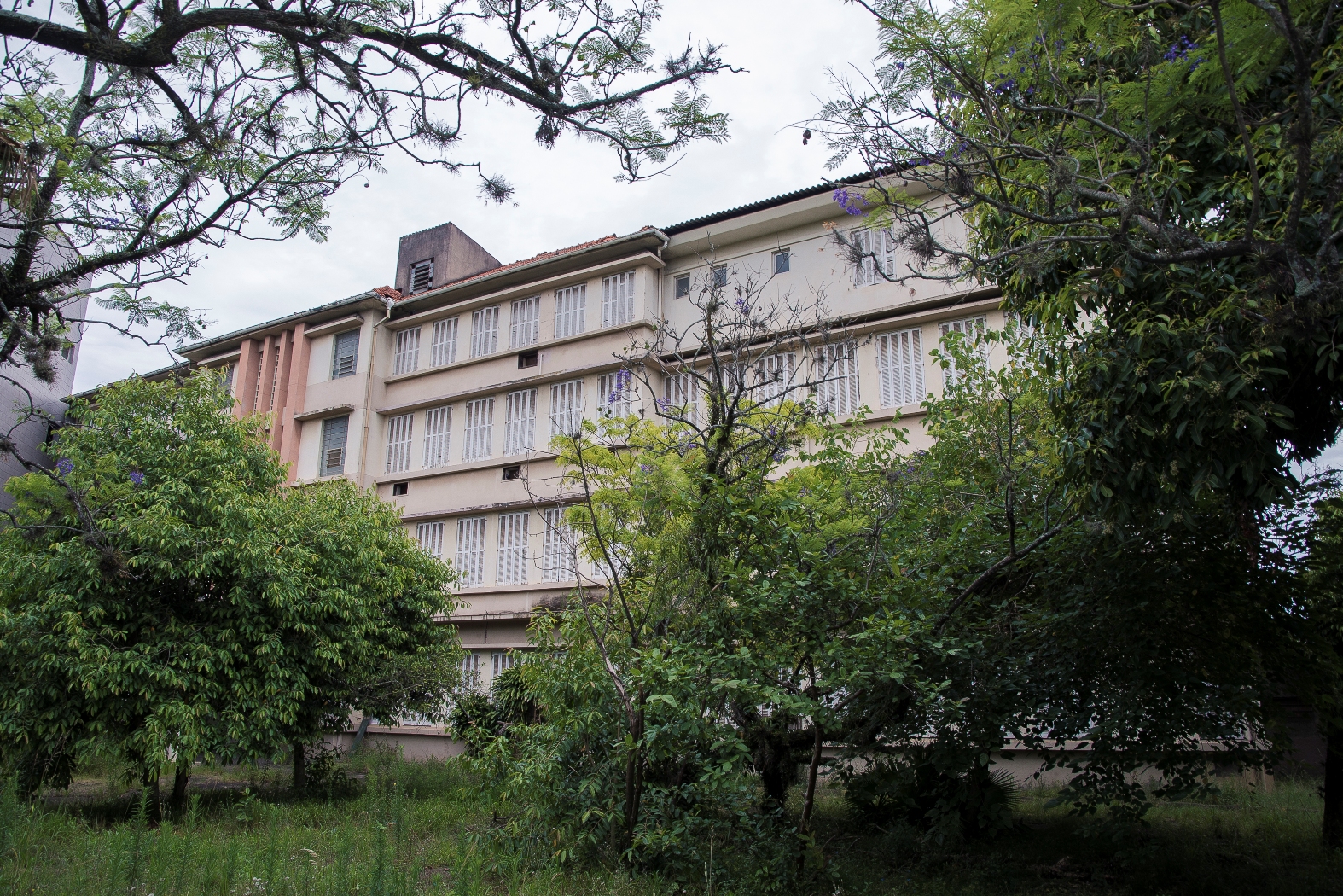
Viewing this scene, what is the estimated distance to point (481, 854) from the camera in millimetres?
8062

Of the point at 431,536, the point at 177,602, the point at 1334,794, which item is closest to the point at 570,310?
the point at 431,536

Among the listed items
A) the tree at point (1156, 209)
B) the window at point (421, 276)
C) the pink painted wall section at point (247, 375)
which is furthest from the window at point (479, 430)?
the tree at point (1156, 209)

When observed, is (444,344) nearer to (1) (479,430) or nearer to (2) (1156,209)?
(1) (479,430)

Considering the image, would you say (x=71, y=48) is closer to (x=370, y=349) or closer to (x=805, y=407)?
(x=805, y=407)

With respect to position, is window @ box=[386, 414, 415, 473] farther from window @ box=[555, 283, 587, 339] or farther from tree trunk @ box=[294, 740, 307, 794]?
tree trunk @ box=[294, 740, 307, 794]

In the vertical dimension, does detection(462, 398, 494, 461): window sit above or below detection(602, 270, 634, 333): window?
below

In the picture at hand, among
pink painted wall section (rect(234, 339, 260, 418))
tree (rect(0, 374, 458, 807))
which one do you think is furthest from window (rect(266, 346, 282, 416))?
tree (rect(0, 374, 458, 807))

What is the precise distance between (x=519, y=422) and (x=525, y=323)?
2.48 metres

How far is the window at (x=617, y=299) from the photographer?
778 inches

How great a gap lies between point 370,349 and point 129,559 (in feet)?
41.3

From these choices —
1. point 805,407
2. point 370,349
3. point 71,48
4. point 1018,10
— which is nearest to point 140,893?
point 71,48

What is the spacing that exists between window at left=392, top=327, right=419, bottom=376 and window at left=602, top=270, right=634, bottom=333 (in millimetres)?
5903

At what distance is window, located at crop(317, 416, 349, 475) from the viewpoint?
22.5 m

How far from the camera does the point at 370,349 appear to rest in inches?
903
